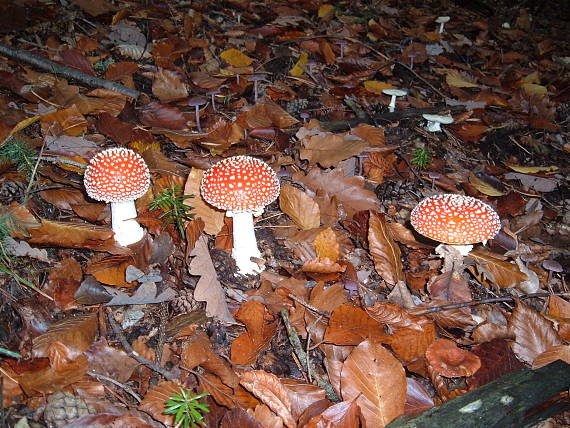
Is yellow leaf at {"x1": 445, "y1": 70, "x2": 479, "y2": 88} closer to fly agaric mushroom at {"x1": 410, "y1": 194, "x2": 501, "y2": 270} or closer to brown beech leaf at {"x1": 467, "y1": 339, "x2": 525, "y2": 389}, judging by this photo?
fly agaric mushroom at {"x1": 410, "y1": 194, "x2": 501, "y2": 270}

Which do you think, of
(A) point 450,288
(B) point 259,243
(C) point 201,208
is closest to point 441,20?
(A) point 450,288

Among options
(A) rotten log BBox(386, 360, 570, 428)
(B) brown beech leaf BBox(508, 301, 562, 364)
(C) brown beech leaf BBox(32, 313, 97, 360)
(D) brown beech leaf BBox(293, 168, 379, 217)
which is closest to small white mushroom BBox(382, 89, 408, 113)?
(D) brown beech leaf BBox(293, 168, 379, 217)

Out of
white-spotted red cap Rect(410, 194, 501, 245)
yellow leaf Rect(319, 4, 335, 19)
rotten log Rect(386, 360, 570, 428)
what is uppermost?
yellow leaf Rect(319, 4, 335, 19)

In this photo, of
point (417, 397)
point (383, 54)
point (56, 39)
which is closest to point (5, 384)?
point (417, 397)

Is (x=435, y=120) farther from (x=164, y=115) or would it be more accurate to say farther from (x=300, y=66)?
(x=164, y=115)

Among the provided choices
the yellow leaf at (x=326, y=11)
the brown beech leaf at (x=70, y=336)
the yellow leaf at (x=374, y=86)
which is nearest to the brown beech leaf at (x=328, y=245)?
the brown beech leaf at (x=70, y=336)

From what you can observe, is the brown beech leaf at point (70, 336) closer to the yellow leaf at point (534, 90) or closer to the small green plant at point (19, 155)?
the small green plant at point (19, 155)
